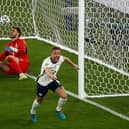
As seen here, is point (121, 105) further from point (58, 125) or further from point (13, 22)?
point (13, 22)

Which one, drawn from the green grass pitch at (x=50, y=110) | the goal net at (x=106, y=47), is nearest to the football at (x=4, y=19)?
the goal net at (x=106, y=47)

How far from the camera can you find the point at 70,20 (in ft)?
53.2

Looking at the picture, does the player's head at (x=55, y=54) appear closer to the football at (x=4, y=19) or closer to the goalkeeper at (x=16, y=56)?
the goalkeeper at (x=16, y=56)

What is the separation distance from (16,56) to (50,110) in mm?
3088

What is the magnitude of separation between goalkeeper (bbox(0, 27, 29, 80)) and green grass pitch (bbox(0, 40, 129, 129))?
18 centimetres

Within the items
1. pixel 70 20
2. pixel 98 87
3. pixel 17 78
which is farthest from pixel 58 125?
pixel 70 20

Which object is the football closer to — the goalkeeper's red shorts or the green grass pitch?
the goalkeeper's red shorts

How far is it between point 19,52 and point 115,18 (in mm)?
2225

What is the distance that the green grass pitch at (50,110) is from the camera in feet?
31.5

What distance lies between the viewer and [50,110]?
10.5 m

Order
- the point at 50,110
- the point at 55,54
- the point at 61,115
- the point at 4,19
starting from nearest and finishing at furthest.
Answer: the point at 55,54
the point at 61,115
the point at 50,110
the point at 4,19

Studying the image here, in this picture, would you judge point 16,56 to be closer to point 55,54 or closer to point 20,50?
point 20,50

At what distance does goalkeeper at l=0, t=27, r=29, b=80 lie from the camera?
13.1 m

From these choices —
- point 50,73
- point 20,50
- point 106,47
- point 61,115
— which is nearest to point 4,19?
point 20,50
